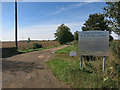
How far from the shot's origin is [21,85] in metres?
4.16

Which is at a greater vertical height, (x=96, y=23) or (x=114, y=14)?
(x=96, y=23)

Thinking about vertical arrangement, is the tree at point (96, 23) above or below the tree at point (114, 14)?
above

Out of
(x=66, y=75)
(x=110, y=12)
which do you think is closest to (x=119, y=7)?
(x=110, y=12)

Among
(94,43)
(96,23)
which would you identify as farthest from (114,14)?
(96,23)

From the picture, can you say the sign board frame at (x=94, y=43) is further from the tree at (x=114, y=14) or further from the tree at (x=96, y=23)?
the tree at (x=96, y=23)

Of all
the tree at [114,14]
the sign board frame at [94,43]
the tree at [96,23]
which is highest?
the tree at [96,23]

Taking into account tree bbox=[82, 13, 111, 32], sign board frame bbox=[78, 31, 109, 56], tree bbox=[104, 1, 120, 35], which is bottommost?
sign board frame bbox=[78, 31, 109, 56]

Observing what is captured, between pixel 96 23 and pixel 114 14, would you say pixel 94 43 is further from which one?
pixel 96 23

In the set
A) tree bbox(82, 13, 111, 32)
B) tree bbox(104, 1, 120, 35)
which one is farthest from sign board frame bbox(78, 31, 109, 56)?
tree bbox(82, 13, 111, 32)

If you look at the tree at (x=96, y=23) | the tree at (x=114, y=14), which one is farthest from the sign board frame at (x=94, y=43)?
the tree at (x=96, y=23)

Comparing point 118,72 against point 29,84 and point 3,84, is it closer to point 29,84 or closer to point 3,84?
point 29,84

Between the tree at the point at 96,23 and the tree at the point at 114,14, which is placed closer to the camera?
the tree at the point at 114,14

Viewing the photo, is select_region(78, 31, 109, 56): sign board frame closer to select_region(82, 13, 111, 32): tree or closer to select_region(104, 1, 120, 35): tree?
select_region(104, 1, 120, 35): tree

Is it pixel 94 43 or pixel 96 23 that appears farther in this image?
pixel 96 23
